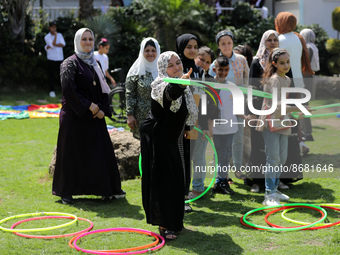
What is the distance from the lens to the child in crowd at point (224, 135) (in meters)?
7.26

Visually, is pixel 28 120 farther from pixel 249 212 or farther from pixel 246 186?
pixel 249 212

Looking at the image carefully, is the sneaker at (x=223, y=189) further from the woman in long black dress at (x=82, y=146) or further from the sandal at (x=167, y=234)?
the sandal at (x=167, y=234)

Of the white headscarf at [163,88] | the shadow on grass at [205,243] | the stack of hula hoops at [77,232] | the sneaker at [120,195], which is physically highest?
the white headscarf at [163,88]

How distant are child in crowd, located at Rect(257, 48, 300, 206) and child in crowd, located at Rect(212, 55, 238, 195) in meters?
0.65

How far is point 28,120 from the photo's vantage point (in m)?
13.0

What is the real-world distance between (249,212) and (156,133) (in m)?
1.64

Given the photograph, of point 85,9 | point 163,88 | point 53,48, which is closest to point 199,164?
point 163,88

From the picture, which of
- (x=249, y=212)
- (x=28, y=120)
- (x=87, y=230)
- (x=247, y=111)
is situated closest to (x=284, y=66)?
(x=247, y=111)

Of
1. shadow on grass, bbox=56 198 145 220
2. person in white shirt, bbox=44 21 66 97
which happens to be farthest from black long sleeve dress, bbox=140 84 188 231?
person in white shirt, bbox=44 21 66 97

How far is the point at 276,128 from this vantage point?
6578 millimetres

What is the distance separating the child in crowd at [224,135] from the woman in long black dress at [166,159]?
1.78m

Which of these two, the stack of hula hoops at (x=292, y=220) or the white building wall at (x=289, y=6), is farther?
the white building wall at (x=289, y=6)

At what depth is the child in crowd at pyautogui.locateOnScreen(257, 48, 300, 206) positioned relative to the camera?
21.6 ft

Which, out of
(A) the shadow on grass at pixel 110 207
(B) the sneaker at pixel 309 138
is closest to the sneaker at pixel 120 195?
(A) the shadow on grass at pixel 110 207
